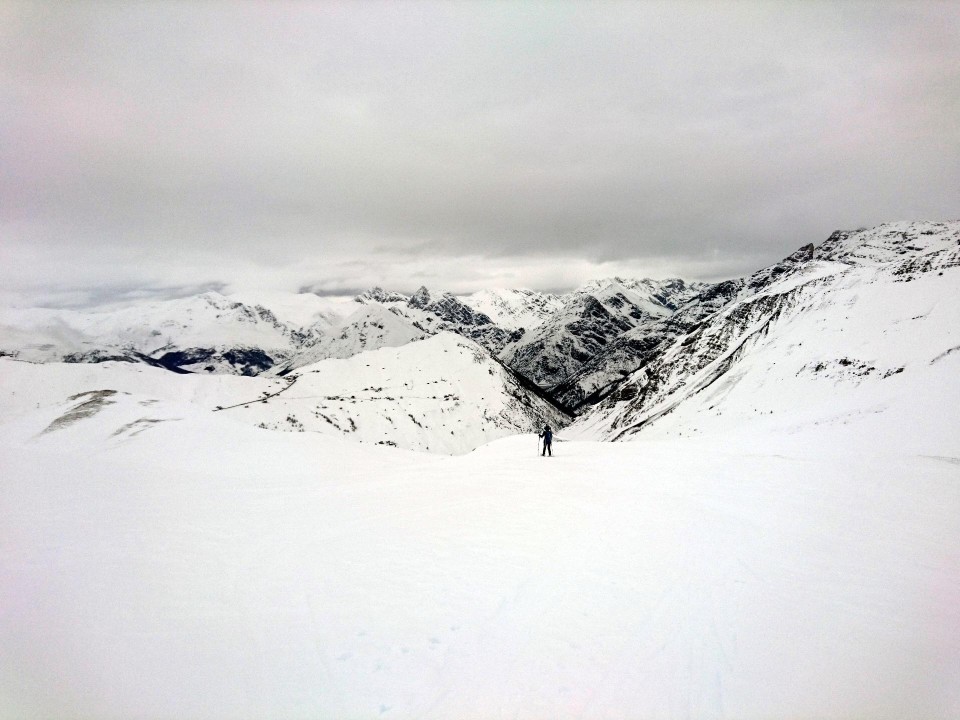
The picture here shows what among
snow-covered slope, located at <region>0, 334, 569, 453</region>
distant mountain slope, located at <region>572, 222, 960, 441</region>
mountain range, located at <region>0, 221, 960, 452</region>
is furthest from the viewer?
snow-covered slope, located at <region>0, 334, 569, 453</region>

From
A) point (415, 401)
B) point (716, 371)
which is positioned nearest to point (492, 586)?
point (716, 371)

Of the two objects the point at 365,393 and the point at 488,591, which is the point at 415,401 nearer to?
the point at 365,393

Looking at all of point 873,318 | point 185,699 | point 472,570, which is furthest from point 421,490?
point 873,318

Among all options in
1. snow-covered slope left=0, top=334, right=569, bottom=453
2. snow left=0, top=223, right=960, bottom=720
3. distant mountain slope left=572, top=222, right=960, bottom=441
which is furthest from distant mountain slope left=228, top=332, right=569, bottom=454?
snow left=0, top=223, right=960, bottom=720

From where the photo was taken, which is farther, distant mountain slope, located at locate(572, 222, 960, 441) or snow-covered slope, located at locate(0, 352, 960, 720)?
distant mountain slope, located at locate(572, 222, 960, 441)

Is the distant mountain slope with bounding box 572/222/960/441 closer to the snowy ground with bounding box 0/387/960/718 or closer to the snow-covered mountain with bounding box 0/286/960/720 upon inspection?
the snow-covered mountain with bounding box 0/286/960/720

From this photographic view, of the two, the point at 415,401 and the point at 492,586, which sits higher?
the point at 492,586
